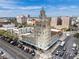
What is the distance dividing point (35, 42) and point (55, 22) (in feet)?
30.3

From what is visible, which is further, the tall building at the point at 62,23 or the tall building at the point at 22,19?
the tall building at the point at 22,19

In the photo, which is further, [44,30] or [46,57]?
[44,30]

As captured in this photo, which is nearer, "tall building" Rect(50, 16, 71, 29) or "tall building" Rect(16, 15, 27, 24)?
"tall building" Rect(50, 16, 71, 29)

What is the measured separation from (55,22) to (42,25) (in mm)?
8614

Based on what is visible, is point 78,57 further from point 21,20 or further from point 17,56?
point 21,20

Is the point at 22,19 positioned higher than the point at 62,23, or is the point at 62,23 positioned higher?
the point at 22,19

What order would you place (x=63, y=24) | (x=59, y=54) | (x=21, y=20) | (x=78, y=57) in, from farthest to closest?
1. (x=21, y=20)
2. (x=63, y=24)
3. (x=59, y=54)
4. (x=78, y=57)

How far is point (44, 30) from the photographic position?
26.6 feet

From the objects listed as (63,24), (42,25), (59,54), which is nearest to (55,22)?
(63,24)

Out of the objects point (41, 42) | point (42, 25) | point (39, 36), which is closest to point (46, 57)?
point (41, 42)

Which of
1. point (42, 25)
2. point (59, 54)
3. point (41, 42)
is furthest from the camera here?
point (42, 25)

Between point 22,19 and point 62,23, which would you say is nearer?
point 62,23

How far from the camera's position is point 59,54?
249 inches

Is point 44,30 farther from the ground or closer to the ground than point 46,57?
farther from the ground
